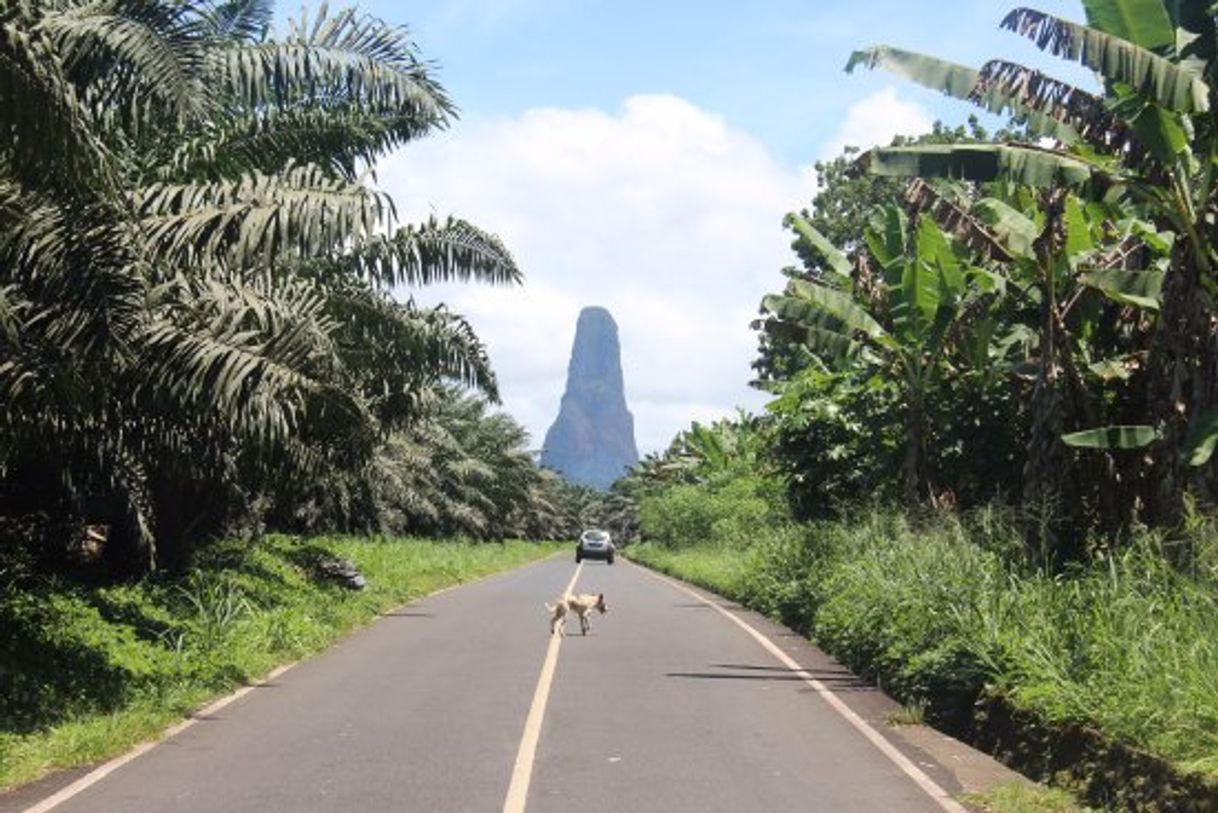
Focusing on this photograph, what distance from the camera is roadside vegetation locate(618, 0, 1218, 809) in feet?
28.1

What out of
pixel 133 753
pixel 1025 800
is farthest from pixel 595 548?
pixel 1025 800

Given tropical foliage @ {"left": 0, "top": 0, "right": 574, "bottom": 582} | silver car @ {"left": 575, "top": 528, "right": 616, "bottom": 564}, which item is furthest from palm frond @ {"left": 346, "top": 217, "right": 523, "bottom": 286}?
silver car @ {"left": 575, "top": 528, "right": 616, "bottom": 564}

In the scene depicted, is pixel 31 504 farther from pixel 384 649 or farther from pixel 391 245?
pixel 391 245

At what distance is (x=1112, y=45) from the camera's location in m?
11.5

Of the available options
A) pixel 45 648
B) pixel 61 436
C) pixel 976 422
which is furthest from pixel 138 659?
pixel 976 422

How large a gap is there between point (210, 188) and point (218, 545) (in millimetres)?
10969

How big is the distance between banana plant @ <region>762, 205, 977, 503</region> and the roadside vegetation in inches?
1.9

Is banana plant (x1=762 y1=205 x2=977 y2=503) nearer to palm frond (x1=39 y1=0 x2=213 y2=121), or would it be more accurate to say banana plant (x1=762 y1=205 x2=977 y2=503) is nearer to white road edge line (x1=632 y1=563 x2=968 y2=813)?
white road edge line (x1=632 y1=563 x2=968 y2=813)

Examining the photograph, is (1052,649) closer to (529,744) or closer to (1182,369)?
(1182,369)

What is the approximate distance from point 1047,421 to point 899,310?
3.69 metres

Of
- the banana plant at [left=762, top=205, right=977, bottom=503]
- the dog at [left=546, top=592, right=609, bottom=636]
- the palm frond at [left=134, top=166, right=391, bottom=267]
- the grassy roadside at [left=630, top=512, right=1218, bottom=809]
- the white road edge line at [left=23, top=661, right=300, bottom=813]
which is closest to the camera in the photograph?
the grassy roadside at [left=630, top=512, right=1218, bottom=809]

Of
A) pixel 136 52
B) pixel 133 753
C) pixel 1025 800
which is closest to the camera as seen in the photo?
pixel 1025 800

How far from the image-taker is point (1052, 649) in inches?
384

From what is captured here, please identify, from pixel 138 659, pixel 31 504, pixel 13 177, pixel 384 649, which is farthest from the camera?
pixel 384 649
